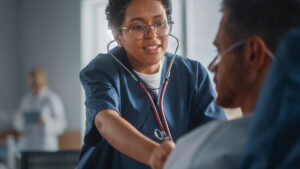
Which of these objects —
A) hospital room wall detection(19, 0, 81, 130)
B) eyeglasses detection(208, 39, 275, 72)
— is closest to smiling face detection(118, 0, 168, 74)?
eyeglasses detection(208, 39, 275, 72)

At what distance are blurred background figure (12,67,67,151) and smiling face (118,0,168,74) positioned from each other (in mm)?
3174

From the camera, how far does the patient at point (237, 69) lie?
0.52 metres

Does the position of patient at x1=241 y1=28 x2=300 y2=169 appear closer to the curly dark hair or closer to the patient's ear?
the patient's ear

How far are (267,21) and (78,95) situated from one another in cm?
461

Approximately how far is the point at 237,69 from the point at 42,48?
5.13 m

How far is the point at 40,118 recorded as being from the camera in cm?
407

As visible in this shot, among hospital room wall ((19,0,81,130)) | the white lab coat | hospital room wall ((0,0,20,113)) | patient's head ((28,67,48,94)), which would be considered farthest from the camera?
hospital room wall ((0,0,20,113))

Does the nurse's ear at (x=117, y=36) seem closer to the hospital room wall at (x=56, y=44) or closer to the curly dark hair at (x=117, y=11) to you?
the curly dark hair at (x=117, y=11)

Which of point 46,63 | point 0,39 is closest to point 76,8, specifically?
point 46,63

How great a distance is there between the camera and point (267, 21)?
2.01 feet

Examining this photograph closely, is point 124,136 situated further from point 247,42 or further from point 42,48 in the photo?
point 42,48

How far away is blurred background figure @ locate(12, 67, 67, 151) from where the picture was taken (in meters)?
4.14

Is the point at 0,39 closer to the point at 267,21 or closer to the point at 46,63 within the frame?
the point at 46,63

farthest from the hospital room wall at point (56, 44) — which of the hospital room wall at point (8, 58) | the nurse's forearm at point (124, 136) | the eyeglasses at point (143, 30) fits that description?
the nurse's forearm at point (124, 136)
